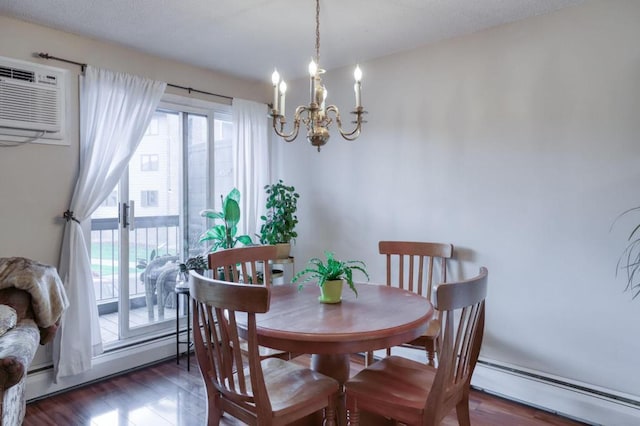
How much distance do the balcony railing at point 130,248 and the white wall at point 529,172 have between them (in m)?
1.72

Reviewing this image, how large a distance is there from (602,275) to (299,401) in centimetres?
194

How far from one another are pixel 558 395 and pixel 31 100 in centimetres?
386

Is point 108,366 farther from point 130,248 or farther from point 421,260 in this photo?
point 421,260

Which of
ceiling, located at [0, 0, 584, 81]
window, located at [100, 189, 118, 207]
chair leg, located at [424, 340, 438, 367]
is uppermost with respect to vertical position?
ceiling, located at [0, 0, 584, 81]

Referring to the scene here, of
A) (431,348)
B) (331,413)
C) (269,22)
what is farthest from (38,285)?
(431,348)

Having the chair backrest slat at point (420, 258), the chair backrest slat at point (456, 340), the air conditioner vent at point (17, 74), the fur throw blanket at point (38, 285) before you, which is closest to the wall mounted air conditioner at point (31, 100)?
the air conditioner vent at point (17, 74)

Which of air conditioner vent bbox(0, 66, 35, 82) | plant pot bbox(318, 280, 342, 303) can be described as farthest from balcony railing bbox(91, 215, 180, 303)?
plant pot bbox(318, 280, 342, 303)

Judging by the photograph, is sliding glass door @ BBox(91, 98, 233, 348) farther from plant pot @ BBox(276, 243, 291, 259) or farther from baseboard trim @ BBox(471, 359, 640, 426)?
baseboard trim @ BBox(471, 359, 640, 426)

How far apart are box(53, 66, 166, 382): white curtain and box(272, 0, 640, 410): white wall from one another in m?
1.47

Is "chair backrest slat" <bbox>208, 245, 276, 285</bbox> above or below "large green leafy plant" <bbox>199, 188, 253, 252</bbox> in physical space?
below

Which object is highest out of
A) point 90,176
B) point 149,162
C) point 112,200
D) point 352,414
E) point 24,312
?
point 149,162

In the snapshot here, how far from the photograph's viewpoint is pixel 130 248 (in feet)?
10.6

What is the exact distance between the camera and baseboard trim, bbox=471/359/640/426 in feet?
7.47

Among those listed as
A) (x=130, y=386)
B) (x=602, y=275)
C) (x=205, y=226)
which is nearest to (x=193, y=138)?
(x=205, y=226)
